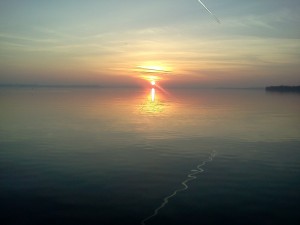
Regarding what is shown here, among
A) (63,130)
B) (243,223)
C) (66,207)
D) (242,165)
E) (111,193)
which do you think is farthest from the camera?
(63,130)

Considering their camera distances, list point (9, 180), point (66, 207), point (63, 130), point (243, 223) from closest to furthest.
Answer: point (243, 223) → point (66, 207) → point (9, 180) → point (63, 130)

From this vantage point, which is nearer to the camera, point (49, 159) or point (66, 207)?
point (66, 207)

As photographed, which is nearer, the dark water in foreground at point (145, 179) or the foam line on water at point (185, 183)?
the dark water in foreground at point (145, 179)

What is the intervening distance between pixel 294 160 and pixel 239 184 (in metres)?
11.0

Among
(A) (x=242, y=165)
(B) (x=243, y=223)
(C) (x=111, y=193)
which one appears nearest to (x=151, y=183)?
(C) (x=111, y=193)

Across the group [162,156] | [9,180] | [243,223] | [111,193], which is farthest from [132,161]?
[243,223]

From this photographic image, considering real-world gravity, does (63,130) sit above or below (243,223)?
above

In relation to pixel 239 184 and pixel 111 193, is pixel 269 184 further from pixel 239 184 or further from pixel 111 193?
pixel 111 193

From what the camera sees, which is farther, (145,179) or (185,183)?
(145,179)

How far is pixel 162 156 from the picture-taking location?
108 feet

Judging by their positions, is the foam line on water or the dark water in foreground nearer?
the dark water in foreground

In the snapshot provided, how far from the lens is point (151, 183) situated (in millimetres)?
23656

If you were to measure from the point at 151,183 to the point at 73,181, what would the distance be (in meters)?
5.84

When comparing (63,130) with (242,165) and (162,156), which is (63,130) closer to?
(162,156)
